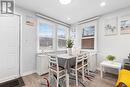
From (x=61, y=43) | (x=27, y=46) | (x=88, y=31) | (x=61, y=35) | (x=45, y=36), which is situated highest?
(x=88, y=31)

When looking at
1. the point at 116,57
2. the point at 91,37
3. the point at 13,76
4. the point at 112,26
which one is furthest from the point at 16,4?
the point at 116,57

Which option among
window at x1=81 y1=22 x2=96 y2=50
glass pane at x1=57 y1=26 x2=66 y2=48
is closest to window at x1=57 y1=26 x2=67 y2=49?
glass pane at x1=57 y1=26 x2=66 y2=48

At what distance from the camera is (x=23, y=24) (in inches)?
116

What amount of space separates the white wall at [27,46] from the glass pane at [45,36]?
346 millimetres

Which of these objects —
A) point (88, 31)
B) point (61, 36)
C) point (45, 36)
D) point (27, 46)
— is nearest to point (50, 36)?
point (45, 36)

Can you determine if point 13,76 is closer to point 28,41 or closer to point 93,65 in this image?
point 28,41

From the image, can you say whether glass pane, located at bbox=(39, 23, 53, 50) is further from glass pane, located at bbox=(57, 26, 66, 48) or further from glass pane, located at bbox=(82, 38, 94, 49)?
glass pane, located at bbox=(82, 38, 94, 49)

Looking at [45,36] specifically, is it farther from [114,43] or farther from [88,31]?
[114,43]

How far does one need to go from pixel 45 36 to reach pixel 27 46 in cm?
97

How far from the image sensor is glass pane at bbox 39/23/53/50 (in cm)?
358

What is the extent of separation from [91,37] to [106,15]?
3.67 feet

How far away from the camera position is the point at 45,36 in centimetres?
374

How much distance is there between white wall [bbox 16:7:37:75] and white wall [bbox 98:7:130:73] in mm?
2743

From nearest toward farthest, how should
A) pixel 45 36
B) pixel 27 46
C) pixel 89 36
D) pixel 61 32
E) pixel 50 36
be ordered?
pixel 27 46, pixel 45 36, pixel 50 36, pixel 89 36, pixel 61 32
